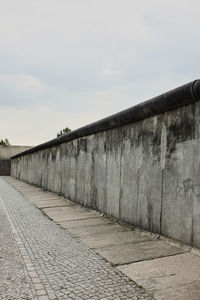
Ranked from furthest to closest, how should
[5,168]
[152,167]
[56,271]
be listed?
[5,168], [152,167], [56,271]

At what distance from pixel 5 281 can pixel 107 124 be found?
445cm

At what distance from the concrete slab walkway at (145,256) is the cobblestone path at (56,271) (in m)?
0.13

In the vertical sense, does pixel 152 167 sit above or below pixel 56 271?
above

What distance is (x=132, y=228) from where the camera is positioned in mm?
5836

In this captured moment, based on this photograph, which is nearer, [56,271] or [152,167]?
[56,271]

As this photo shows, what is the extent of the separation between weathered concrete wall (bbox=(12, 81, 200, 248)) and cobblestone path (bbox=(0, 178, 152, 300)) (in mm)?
1260

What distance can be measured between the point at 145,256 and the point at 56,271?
1.17m

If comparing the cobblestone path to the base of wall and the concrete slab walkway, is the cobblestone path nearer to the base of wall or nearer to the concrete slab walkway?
the concrete slab walkway

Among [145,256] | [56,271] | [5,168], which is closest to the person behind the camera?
[56,271]

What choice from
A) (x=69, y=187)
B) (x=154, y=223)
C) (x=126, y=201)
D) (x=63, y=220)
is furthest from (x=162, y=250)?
(x=69, y=187)

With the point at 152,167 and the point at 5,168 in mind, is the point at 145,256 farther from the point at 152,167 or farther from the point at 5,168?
the point at 5,168

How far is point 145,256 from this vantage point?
411 cm

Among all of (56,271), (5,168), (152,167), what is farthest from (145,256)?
(5,168)

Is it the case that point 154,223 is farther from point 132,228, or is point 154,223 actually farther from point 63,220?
point 63,220
